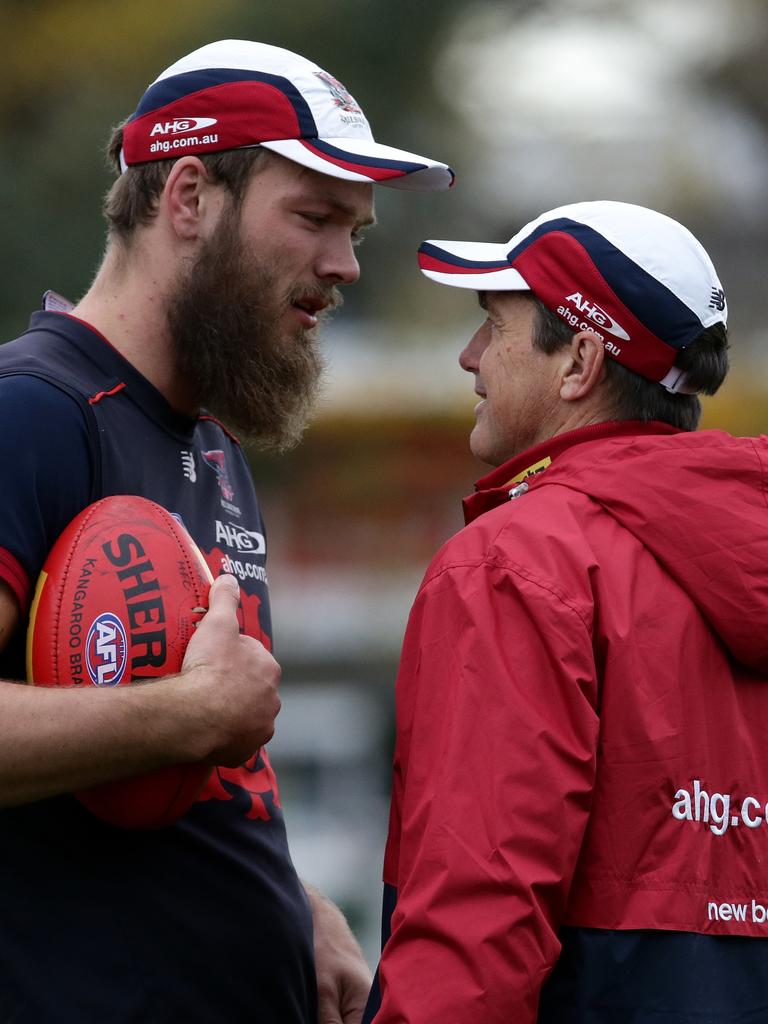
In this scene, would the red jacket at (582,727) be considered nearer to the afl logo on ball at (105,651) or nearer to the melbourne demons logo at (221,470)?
the afl logo on ball at (105,651)

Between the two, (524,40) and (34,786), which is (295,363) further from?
(524,40)

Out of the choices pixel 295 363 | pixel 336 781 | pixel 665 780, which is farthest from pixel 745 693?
pixel 336 781

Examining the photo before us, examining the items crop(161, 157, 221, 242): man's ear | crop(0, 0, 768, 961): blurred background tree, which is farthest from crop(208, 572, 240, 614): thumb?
crop(0, 0, 768, 961): blurred background tree

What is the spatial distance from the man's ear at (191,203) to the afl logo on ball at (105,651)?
97cm

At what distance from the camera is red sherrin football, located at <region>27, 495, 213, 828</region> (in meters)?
2.41

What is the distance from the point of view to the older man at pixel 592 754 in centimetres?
220

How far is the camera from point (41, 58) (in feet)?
47.7

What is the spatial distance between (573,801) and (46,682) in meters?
0.86

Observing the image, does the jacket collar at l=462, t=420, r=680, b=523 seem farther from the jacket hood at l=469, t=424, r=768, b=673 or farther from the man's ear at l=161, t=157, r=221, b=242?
the man's ear at l=161, t=157, r=221, b=242

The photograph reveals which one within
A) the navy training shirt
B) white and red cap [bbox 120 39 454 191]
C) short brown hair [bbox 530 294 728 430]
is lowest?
the navy training shirt

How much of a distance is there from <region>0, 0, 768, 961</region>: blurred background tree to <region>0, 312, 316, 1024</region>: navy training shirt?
11.1m

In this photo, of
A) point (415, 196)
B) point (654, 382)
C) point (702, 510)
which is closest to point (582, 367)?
point (654, 382)

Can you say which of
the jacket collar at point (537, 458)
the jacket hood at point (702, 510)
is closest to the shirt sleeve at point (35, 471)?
the jacket collar at point (537, 458)

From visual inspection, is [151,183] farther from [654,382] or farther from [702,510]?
[702,510]
